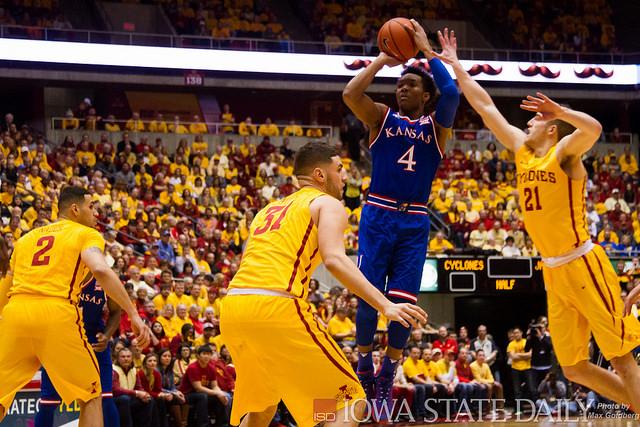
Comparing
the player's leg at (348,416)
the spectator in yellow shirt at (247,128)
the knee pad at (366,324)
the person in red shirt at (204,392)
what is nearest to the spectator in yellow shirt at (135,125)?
the spectator in yellow shirt at (247,128)

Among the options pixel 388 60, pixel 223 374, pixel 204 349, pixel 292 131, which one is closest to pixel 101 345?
pixel 388 60

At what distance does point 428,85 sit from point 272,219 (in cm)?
288

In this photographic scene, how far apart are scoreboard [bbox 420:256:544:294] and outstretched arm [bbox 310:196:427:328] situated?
14.5 metres

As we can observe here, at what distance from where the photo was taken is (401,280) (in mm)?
8312

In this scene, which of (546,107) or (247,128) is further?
(247,128)

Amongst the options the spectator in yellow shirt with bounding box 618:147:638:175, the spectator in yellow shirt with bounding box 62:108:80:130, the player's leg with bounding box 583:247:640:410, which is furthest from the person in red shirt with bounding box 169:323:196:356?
the spectator in yellow shirt with bounding box 618:147:638:175

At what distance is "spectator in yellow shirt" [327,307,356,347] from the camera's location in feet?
55.4

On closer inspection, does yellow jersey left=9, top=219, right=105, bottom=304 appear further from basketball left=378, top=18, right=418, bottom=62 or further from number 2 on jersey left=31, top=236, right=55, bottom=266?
basketball left=378, top=18, right=418, bottom=62

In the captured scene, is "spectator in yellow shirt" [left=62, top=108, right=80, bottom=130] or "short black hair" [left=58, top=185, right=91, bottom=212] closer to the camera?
"short black hair" [left=58, top=185, right=91, bottom=212]

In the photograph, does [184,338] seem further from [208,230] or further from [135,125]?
[135,125]

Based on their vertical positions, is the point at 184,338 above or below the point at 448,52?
below

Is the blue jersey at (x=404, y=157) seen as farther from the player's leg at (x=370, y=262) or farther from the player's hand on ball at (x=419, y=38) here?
the player's hand on ball at (x=419, y=38)

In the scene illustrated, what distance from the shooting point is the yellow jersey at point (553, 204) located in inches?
299

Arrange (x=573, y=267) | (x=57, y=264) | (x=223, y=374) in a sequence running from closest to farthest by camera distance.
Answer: (x=573, y=267), (x=57, y=264), (x=223, y=374)
